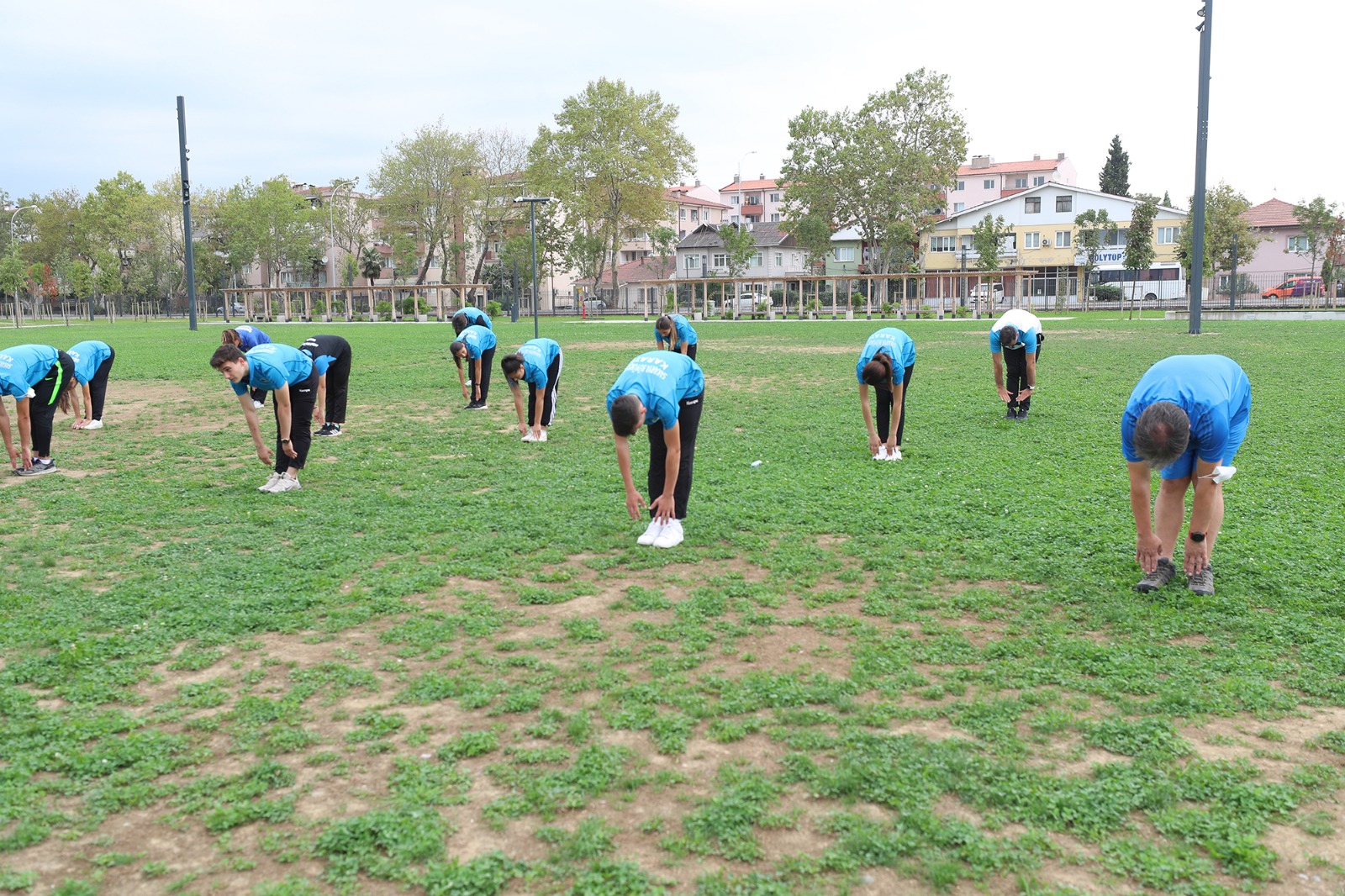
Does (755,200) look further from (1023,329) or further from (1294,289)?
(1023,329)

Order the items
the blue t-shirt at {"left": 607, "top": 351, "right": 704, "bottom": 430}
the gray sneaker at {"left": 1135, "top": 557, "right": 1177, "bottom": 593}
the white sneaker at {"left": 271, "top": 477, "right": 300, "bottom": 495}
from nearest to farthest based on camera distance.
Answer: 1. the gray sneaker at {"left": 1135, "top": 557, "right": 1177, "bottom": 593}
2. the blue t-shirt at {"left": 607, "top": 351, "right": 704, "bottom": 430}
3. the white sneaker at {"left": 271, "top": 477, "right": 300, "bottom": 495}

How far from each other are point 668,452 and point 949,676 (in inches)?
104

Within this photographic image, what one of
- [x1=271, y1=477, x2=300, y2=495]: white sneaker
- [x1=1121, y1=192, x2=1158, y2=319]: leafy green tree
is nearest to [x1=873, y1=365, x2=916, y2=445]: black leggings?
[x1=271, y1=477, x2=300, y2=495]: white sneaker

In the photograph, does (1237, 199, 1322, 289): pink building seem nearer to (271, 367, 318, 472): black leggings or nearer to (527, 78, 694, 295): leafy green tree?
(527, 78, 694, 295): leafy green tree

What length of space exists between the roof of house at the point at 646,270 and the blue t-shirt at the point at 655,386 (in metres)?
74.2

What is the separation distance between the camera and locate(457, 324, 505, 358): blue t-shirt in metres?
14.4

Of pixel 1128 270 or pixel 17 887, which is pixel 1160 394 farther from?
pixel 1128 270

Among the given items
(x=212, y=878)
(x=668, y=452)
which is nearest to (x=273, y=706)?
(x=212, y=878)

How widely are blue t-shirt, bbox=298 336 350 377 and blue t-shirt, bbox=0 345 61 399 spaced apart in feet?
8.77

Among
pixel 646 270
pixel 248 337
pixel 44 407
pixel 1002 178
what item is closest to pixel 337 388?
pixel 248 337

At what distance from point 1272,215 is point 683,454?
7767cm

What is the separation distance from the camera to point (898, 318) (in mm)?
48219

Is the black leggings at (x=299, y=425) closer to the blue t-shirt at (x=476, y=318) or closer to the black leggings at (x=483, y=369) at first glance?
the black leggings at (x=483, y=369)

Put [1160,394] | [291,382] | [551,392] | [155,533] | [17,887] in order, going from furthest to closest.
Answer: [551,392] → [291,382] → [155,533] → [1160,394] → [17,887]
